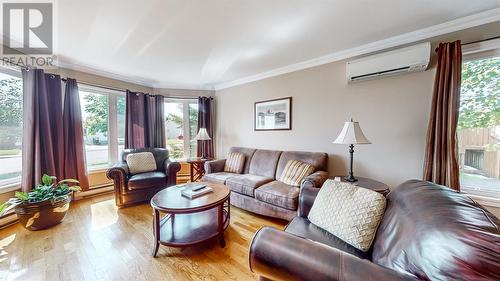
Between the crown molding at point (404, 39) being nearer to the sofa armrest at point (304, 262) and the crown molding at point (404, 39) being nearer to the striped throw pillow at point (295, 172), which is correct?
the striped throw pillow at point (295, 172)

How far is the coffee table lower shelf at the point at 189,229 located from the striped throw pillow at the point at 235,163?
41.1 inches

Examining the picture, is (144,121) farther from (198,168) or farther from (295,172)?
(295,172)

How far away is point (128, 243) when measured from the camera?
1991 millimetres

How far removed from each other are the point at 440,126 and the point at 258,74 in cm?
270

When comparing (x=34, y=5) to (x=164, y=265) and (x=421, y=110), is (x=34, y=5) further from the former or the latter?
(x=421, y=110)

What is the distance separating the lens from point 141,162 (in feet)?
10.9

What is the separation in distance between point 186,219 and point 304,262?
1851mm

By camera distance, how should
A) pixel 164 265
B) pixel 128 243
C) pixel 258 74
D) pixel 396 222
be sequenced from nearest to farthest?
1. pixel 396 222
2. pixel 164 265
3. pixel 128 243
4. pixel 258 74

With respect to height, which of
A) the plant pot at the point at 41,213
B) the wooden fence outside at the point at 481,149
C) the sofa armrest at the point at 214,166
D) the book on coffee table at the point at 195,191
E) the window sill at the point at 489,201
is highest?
the wooden fence outside at the point at 481,149

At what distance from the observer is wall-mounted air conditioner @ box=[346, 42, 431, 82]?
6.75 feet

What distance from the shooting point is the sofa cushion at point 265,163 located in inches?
124

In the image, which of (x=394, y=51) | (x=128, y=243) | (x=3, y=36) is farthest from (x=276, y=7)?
(x=3, y=36)

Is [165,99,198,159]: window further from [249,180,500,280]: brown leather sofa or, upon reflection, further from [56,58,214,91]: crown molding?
[249,180,500,280]: brown leather sofa

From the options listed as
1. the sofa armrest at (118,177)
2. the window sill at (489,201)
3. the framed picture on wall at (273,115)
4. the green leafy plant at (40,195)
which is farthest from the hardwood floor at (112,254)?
Answer: the window sill at (489,201)
